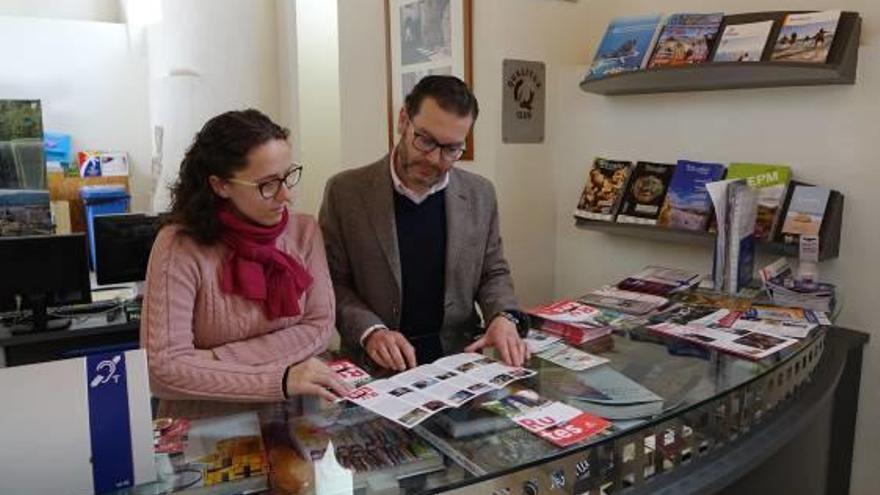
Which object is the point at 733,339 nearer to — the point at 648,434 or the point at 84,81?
the point at 648,434

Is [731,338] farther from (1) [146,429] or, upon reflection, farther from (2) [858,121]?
(1) [146,429]

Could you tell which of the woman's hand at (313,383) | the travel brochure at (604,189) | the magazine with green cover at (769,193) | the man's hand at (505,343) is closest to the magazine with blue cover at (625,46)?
the travel brochure at (604,189)

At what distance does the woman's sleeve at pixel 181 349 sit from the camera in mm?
1405

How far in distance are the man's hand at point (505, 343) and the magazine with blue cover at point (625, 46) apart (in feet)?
4.24

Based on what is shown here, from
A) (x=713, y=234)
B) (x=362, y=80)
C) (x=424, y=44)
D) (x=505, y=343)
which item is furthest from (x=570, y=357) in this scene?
(x=362, y=80)

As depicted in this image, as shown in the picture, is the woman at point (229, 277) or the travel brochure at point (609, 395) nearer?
the travel brochure at point (609, 395)

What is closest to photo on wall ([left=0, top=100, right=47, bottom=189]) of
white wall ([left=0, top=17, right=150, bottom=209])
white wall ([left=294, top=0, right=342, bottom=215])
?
white wall ([left=294, top=0, right=342, bottom=215])

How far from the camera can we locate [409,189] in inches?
80.3

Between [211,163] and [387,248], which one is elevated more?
[211,163]

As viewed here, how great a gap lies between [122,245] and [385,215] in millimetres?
2222

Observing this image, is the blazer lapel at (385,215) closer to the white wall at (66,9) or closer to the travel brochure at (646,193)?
the travel brochure at (646,193)

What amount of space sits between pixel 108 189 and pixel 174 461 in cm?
693

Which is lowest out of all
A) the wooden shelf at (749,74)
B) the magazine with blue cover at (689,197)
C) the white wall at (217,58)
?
the magazine with blue cover at (689,197)

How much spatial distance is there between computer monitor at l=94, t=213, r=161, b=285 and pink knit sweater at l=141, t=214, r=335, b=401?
2.19m
